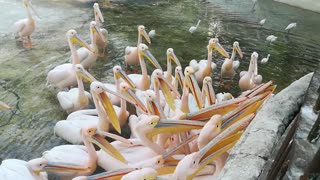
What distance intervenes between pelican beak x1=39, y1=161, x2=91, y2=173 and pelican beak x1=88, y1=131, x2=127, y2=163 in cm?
22

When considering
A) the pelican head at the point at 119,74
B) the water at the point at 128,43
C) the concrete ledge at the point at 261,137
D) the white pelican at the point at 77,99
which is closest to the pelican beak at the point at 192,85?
the pelican head at the point at 119,74

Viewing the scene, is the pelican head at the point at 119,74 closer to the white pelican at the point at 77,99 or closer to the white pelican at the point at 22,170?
the white pelican at the point at 77,99

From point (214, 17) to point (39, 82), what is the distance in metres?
5.08

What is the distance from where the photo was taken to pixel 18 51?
6.11 m

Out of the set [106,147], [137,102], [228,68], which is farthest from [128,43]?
[106,147]

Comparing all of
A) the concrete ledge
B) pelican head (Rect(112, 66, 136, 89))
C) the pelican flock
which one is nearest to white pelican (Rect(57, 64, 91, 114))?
the pelican flock

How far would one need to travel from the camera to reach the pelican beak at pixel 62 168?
2943 millimetres

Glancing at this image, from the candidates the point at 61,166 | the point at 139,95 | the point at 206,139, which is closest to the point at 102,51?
the point at 139,95

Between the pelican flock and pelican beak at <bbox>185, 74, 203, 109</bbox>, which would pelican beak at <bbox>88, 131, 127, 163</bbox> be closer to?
the pelican flock

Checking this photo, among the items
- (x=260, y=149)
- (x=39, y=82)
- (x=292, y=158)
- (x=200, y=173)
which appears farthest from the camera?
(x=39, y=82)

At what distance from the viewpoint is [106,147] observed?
309cm

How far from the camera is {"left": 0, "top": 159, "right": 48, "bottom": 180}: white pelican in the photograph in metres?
2.87

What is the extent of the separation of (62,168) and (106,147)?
367 mm

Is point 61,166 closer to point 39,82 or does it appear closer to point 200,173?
point 200,173
